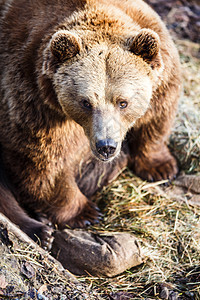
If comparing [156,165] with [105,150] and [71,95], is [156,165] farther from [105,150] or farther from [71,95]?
[71,95]

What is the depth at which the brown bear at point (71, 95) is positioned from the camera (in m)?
4.25

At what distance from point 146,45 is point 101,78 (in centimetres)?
63

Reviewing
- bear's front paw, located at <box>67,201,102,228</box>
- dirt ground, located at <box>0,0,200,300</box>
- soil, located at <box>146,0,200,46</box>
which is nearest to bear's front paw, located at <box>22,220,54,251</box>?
bear's front paw, located at <box>67,201,102,228</box>

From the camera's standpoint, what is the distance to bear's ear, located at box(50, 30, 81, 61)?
412 cm

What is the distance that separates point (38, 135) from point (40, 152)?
24cm

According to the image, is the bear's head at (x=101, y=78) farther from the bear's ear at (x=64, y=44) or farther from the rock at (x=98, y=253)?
the rock at (x=98, y=253)

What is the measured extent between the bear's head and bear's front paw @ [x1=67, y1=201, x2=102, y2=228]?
153cm

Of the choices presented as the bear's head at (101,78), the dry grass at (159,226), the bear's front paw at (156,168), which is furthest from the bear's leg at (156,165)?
the bear's head at (101,78)

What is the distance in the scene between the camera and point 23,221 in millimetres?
5270

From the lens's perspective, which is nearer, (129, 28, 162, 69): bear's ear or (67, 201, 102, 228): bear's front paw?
(129, 28, 162, 69): bear's ear

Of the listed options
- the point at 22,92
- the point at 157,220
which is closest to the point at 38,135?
the point at 22,92

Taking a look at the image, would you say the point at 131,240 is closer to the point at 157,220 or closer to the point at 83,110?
the point at 157,220

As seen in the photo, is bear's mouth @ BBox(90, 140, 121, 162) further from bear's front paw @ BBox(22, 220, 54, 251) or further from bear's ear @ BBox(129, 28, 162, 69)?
bear's front paw @ BBox(22, 220, 54, 251)

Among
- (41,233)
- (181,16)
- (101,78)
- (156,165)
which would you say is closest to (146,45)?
(101,78)
